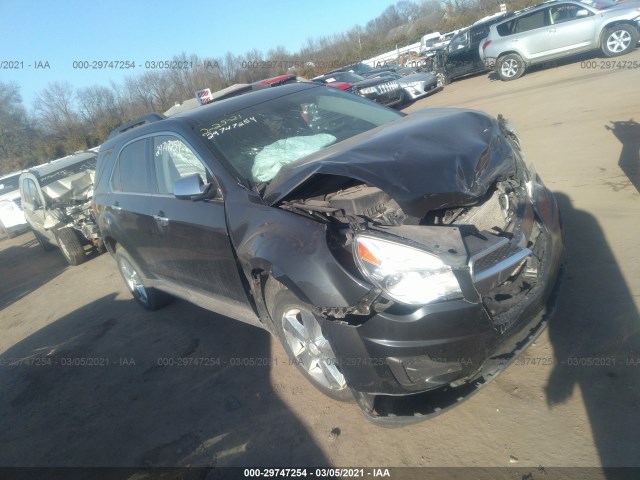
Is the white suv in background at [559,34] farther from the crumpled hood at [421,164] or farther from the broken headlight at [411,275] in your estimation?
the broken headlight at [411,275]

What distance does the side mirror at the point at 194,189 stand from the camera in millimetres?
2994

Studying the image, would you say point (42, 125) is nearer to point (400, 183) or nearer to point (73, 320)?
point (73, 320)

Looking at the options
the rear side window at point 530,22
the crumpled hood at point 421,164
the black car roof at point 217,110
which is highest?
the rear side window at point 530,22

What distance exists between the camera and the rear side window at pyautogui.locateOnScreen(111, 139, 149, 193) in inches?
160

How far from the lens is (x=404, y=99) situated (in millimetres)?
13898

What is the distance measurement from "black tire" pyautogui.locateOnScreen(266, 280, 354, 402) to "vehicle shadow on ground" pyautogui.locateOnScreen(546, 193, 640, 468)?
1164mm

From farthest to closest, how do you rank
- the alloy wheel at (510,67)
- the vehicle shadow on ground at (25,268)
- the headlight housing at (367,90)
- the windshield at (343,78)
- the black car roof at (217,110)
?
the windshield at (343,78) < the alloy wheel at (510,67) < the headlight housing at (367,90) < the vehicle shadow on ground at (25,268) < the black car roof at (217,110)

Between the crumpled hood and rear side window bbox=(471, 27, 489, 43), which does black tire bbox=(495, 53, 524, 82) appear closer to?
rear side window bbox=(471, 27, 489, 43)

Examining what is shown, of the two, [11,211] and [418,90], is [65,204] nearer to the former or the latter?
[11,211]

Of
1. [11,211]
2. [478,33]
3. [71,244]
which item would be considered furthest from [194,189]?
[478,33]

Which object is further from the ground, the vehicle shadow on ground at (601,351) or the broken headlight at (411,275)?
the broken headlight at (411,275)

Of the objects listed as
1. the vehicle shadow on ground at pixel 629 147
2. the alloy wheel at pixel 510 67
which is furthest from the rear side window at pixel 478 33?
the vehicle shadow on ground at pixel 629 147

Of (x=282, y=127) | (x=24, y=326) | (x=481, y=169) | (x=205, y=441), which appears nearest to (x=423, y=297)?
(x=481, y=169)

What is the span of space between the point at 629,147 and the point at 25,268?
10.5 meters
